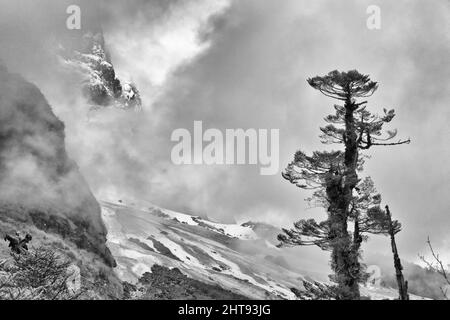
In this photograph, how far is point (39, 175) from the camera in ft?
141

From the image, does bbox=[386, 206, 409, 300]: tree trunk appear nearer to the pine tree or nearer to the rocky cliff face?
the pine tree

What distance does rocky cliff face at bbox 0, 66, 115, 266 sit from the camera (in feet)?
130

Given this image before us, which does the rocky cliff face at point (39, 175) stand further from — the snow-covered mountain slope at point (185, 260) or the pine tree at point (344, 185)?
the pine tree at point (344, 185)

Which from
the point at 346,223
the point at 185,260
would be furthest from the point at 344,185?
the point at 185,260

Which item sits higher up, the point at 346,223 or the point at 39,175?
the point at 39,175

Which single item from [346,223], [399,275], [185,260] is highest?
[185,260]

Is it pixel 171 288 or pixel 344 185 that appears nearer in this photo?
pixel 344 185

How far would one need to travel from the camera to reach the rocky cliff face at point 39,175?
39.6m

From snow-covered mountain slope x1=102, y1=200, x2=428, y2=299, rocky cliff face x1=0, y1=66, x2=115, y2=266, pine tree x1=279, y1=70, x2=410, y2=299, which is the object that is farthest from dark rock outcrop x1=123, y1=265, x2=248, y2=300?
pine tree x1=279, y1=70, x2=410, y2=299

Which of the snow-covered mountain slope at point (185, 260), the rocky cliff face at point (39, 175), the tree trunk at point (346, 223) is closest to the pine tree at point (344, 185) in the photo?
the tree trunk at point (346, 223)

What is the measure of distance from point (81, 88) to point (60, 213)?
141 meters

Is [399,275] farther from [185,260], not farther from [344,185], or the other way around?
[185,260]
